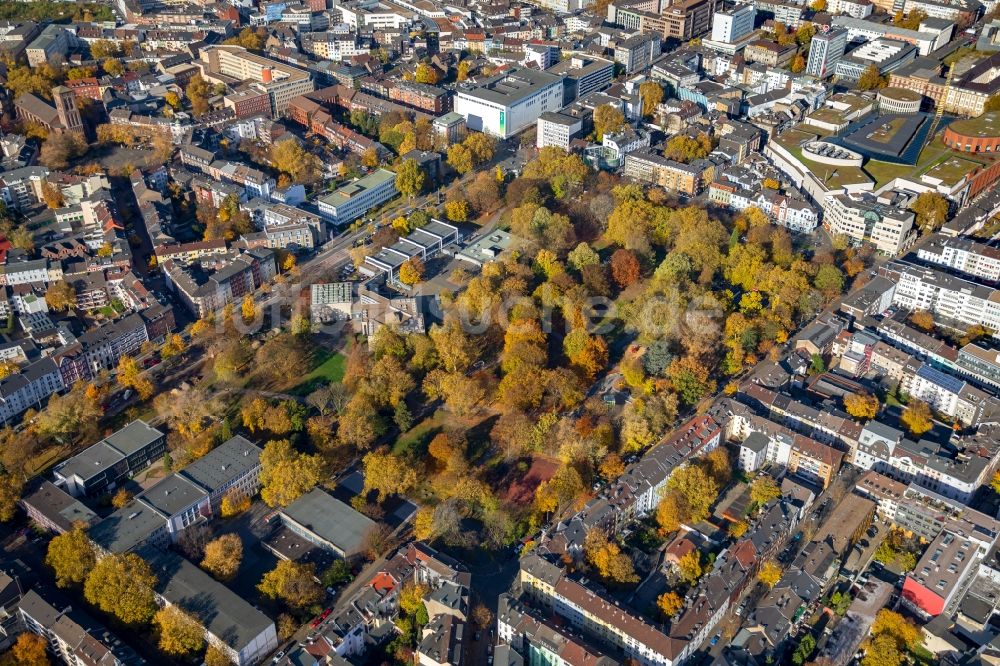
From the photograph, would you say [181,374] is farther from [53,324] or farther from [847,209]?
[847,209]

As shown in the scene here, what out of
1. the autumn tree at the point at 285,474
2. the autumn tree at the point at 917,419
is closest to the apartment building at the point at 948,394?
the autumn tree at the point at 917,419

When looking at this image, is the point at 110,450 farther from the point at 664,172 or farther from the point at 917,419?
the point at 664,172

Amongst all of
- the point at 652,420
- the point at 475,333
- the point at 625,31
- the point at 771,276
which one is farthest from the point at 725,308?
the point at 625,31

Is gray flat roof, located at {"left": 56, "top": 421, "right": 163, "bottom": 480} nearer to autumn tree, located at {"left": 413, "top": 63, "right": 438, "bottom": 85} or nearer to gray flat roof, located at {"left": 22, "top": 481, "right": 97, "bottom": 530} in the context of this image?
gray flat roof, located at {"left": 22, "top": 481, "right": 97, "bottom": 530}

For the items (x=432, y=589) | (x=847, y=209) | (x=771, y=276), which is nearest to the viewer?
(x=432, y=589)

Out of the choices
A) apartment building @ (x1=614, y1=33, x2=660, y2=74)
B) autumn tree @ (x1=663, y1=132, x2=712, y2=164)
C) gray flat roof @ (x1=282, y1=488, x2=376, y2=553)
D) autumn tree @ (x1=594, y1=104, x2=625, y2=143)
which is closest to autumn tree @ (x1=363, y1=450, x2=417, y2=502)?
gray flat roof @ (x1=282, y1=488, x2=376, y2=553)
